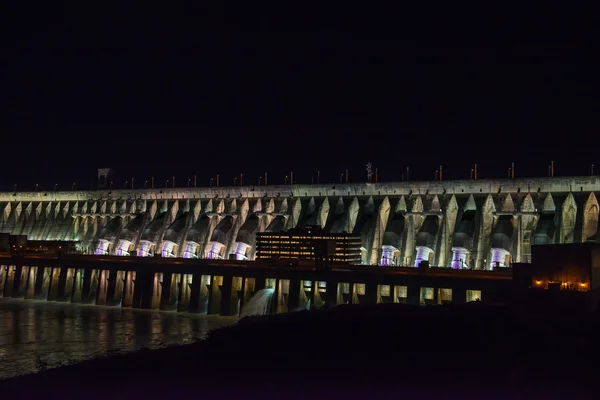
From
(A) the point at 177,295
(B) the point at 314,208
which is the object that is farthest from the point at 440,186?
(A) the point at 177,295

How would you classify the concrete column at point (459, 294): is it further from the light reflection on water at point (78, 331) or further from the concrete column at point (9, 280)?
the concrete column at point (9, 280)

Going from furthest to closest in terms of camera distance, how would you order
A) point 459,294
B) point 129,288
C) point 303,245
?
point 129,288, point 303,245, point 459,294

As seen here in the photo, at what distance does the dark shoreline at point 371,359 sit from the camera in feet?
71.7

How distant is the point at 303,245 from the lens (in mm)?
56719

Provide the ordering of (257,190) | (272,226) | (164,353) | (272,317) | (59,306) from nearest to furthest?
(164,353), (272,317), (59,306), (272,226), (257,190)

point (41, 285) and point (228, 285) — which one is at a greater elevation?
point (228, 285)

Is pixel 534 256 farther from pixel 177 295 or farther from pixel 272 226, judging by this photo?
pixel 272 226

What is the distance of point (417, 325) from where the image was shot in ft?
95.9

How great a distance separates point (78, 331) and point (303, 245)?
2013 centimetres

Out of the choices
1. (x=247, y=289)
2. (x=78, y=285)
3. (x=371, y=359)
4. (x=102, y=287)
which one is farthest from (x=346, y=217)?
(x=371, y=359)

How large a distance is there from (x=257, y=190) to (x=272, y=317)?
4220cm

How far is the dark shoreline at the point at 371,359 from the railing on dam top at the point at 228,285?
30.6 feet

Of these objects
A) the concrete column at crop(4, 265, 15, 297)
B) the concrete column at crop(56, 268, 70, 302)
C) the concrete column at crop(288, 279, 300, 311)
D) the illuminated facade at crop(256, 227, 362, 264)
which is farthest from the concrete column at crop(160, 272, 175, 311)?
the concrete column at crop(4, 265, 15, 297)

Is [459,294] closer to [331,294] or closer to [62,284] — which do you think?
[331,294]
